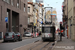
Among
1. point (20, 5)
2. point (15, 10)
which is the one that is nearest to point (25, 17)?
point (20, 5)

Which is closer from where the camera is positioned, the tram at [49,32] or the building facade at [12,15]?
the tram at [49,32]

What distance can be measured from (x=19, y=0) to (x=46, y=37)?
2858 cm

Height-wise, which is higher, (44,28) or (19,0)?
(19,0)

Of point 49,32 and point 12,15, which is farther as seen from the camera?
point 12,15

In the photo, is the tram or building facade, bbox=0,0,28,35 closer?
the tram

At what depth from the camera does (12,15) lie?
57.1 metres

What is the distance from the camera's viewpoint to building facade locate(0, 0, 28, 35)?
43.3 metres

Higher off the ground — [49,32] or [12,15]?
[12,15]

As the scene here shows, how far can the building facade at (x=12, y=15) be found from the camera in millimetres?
43344

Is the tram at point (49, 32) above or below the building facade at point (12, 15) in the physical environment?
below

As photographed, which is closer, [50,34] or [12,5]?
[50,34]

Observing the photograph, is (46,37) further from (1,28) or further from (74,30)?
(1,28)

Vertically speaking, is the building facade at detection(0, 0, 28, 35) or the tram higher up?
the building facade at detection(0, 0, 28, 35)

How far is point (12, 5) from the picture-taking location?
51250mm
